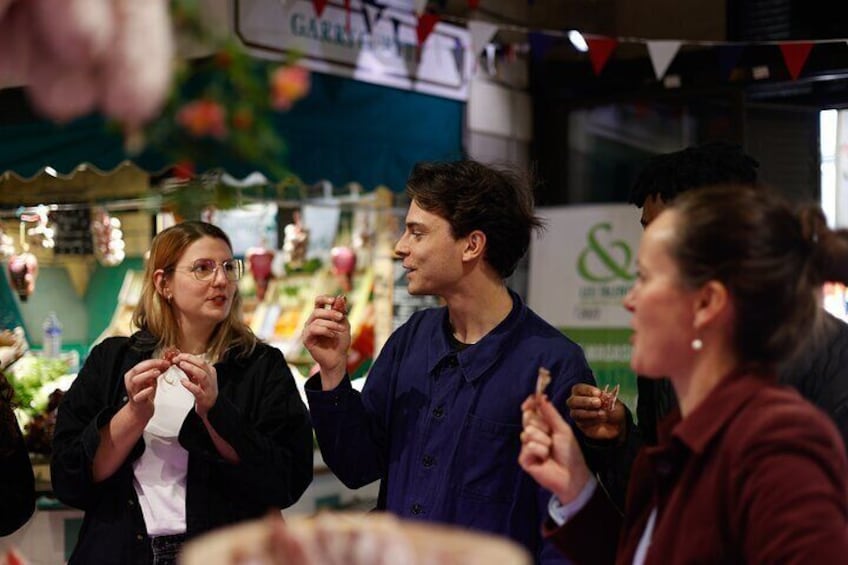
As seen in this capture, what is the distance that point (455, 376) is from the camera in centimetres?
254

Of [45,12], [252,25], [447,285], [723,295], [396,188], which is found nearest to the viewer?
[45,12]

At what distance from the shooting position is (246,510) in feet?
9.05

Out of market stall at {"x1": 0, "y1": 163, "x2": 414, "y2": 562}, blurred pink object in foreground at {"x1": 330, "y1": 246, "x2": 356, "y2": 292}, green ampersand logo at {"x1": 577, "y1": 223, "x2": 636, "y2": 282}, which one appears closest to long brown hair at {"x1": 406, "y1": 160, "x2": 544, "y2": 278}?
market stall at {"x1": 0, "y1": 163, "x2": 414, "y2": 562}

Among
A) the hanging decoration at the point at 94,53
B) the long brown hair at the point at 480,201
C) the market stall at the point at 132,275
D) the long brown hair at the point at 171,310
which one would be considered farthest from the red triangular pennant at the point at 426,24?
the hanging decoration at the point at 94,53

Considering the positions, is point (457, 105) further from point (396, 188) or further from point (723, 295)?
point (723, 295)

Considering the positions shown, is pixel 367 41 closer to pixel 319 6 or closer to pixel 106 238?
pixel 319 6

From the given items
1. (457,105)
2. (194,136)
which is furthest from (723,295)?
(457,105)

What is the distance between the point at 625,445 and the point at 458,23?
4294 mm

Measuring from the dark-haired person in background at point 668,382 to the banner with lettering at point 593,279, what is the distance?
11.5 ft

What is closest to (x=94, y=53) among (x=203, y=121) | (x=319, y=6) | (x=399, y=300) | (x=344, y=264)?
(x=203, y=121)

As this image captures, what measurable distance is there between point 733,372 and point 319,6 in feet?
13.0

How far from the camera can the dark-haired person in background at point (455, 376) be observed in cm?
243

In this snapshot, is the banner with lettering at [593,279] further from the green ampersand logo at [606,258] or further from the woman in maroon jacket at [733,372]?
the woman in maroon jacket at [733,372]

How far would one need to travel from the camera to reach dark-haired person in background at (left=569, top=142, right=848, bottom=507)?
2.20 meters
